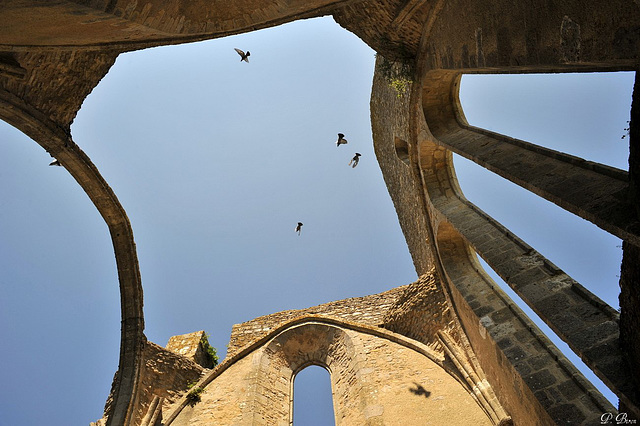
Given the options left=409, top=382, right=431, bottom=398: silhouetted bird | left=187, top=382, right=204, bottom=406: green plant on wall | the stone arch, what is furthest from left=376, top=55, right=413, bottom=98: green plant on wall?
left=187, top=382, right=204, bottom=406: green plant on wall

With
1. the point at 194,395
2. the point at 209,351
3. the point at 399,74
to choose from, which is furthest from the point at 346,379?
the point at 399,74

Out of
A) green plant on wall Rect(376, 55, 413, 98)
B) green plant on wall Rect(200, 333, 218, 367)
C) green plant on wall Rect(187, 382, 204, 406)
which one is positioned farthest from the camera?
green plant on wall Rect(200, 333, 218, 367)

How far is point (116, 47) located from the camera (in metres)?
3.82

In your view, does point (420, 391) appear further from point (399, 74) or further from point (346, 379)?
point (399, 74)

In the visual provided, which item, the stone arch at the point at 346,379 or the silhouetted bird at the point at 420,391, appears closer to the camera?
the stone arch at the point at 346,379

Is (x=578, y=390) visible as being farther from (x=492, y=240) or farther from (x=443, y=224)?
(x=443, y=224)

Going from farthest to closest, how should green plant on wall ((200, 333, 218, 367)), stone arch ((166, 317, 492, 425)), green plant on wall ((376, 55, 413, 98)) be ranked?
green plant on wall ((200, 333, 218, 367)) → green plant on wall ((376, 55, 413, 98)) → stone arch ((166, 317, 492, 425))

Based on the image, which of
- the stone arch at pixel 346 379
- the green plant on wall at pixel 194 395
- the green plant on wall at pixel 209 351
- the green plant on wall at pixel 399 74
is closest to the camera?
the stone arch at pixel 346 379

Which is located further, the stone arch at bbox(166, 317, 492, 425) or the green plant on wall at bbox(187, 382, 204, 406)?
the green plant on wall at bbox(187, 382, 204, 406)

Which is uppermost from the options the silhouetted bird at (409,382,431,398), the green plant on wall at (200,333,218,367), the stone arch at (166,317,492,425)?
the green plant on wall at (200,333,218,367)

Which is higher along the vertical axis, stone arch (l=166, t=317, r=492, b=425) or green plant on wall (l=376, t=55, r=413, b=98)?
green plant on wall (l=376, t=55, r=413, b=98)

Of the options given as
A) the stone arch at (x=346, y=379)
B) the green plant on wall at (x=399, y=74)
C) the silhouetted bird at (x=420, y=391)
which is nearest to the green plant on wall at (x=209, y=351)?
the stone arch at (x=346, y=379)

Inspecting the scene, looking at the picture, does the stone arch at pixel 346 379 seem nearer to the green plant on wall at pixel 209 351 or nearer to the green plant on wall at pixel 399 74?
the green plant on wall at pixel 209 351

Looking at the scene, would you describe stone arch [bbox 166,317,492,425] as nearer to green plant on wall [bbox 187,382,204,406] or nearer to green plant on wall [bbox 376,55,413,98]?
green plant on wall [bbox 187,382,204,406]
